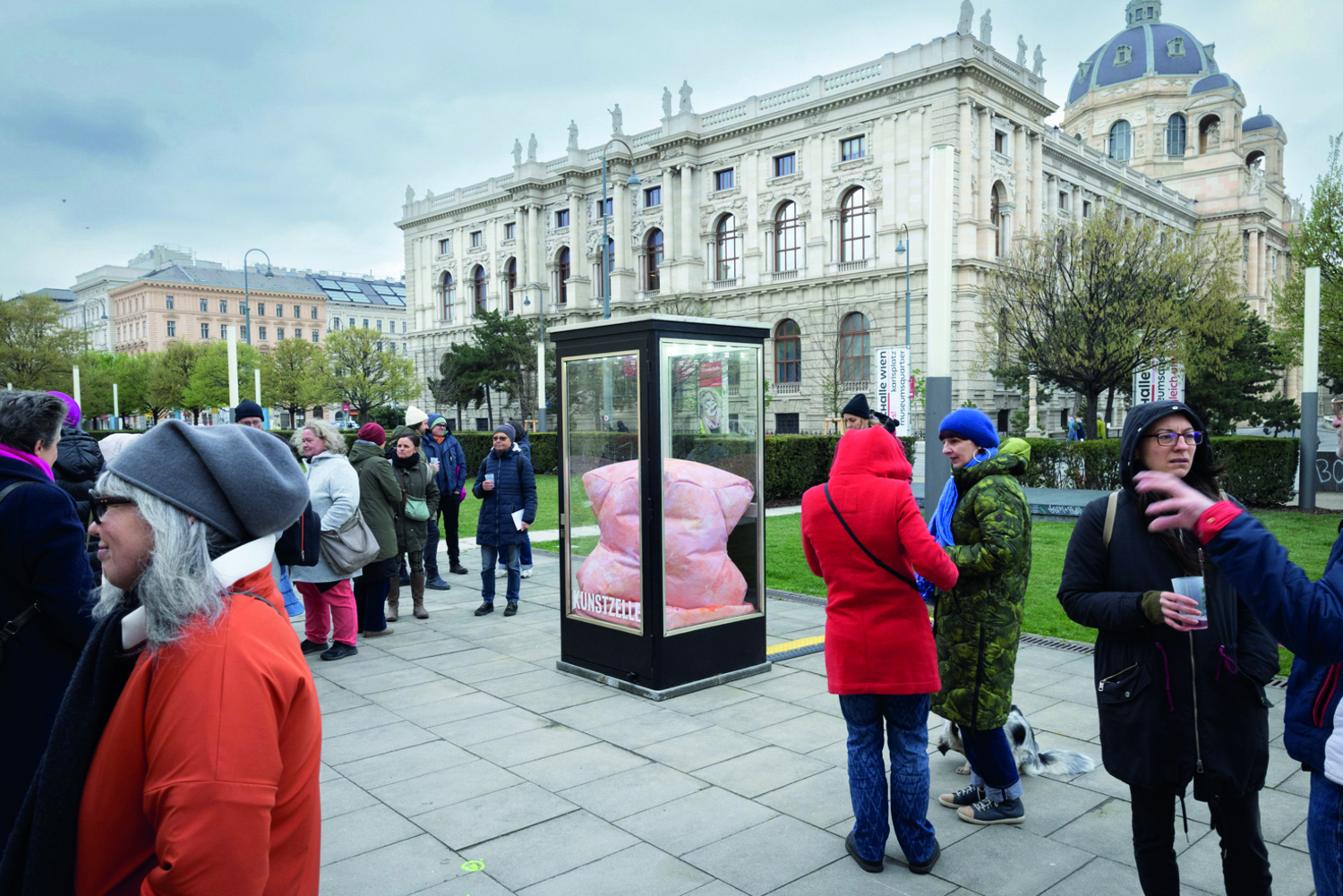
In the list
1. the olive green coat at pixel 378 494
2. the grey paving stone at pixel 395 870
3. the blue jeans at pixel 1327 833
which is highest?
the olive green coat at pixel 378 494

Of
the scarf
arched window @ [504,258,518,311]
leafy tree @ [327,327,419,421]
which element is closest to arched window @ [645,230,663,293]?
arched window @ [504,258,518,311]

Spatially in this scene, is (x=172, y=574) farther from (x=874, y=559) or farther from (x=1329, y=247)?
(x=1329, y=247)

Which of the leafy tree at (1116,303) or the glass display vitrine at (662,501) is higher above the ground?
the leafy tree at (1116,303)

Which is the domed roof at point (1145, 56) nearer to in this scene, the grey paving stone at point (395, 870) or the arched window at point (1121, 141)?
the arched window at point (1121, 141)

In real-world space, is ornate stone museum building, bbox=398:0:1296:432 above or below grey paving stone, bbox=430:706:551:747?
above

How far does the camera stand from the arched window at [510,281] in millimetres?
57344

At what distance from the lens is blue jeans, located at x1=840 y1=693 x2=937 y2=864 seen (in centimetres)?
362

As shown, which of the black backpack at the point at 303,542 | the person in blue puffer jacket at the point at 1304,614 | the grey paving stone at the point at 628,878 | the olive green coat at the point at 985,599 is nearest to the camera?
the person in blue puffer jacket at the point at 1304,614

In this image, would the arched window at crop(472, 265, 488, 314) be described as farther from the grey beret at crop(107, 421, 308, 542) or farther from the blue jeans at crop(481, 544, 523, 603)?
the grey beret at crop(107, 421, 308, 542)

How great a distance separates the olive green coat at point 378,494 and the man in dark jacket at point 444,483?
8.31ft

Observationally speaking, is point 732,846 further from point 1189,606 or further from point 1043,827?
point 1189,606

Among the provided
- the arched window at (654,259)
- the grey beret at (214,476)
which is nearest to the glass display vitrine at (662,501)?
the grey beret at (214,476)

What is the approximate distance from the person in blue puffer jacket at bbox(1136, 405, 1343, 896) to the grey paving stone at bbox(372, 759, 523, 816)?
11.7 ft

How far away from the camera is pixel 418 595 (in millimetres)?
8711
